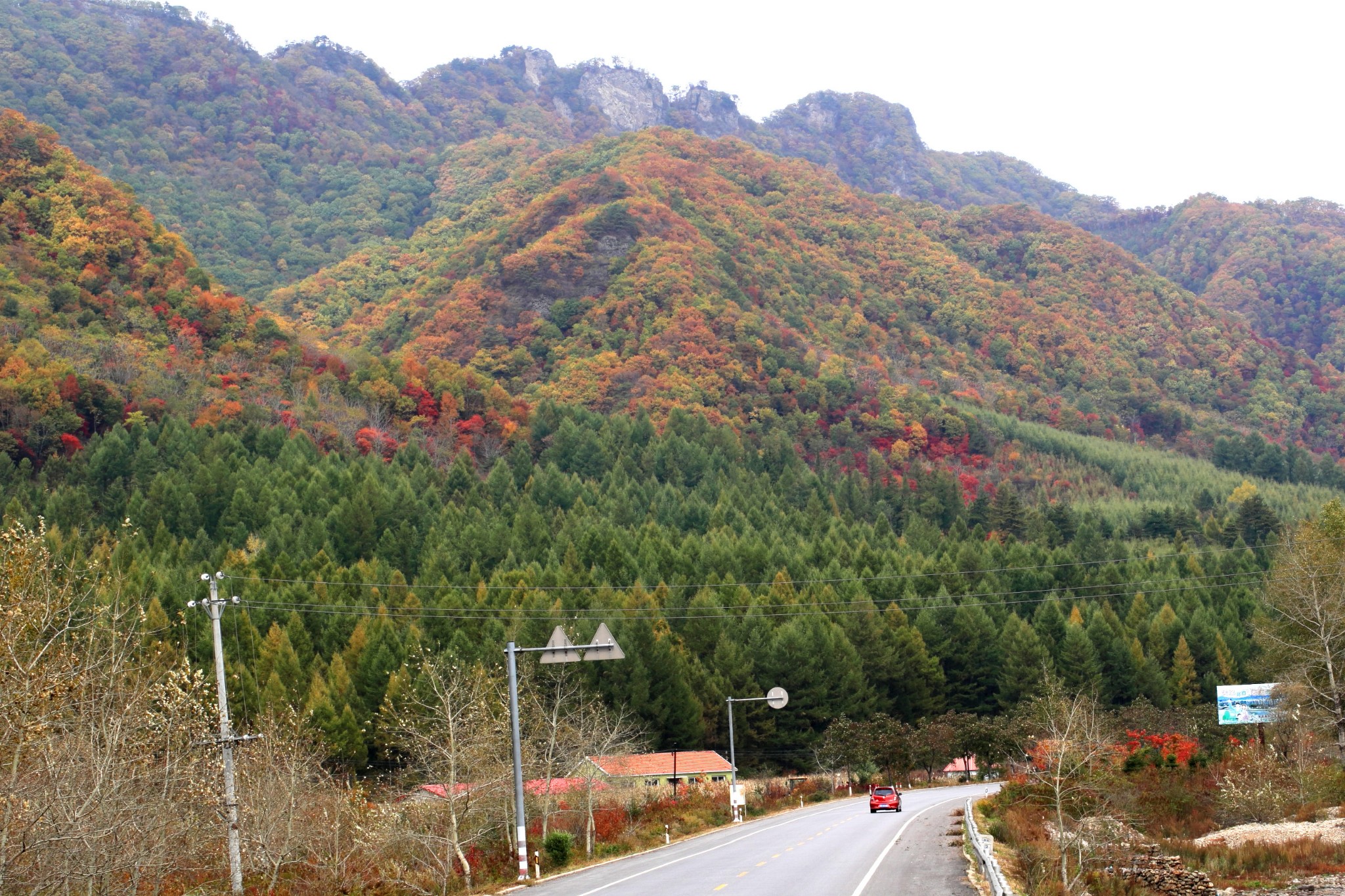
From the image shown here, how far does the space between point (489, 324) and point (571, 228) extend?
21719 mm

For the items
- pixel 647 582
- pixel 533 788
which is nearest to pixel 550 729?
pixel 533 788

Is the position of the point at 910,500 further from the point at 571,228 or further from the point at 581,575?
the point at 571,228

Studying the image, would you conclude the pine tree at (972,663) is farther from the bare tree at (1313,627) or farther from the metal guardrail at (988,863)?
the metal guardrail at (988,863)

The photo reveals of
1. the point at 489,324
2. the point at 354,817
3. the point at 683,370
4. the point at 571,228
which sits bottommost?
the point at 354,817

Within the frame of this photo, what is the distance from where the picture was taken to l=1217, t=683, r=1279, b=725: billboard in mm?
57438

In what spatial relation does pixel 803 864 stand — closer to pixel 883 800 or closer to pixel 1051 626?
pixel 883 800

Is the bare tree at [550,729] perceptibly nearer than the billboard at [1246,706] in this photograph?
Yes

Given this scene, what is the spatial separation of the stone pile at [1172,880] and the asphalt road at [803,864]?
4273 mm

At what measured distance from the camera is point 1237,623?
287 ft

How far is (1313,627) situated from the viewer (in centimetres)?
5753

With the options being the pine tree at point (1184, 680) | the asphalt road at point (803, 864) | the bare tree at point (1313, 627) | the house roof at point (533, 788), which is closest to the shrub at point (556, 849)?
the asphalt road at point (803, 864)

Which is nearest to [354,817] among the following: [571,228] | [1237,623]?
[1237,623]

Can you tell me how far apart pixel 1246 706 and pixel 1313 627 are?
431 cm

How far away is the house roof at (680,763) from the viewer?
68188mm
